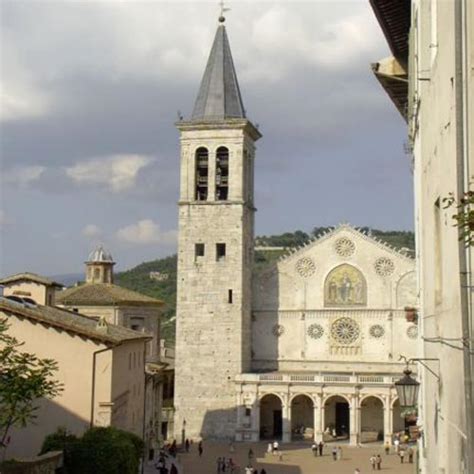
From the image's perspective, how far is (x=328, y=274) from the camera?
49.0 metres

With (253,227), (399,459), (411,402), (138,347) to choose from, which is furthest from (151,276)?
(411,402)

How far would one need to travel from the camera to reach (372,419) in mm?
47875

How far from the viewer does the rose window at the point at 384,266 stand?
48.2 m

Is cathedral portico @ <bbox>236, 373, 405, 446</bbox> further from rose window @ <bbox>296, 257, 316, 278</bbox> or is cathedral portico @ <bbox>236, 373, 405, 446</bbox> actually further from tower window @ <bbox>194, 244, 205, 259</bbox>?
tower window @ <bbox>194, 244, 205, 259</bbox>

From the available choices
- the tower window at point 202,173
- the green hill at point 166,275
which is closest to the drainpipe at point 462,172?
the tower window at point 202,173

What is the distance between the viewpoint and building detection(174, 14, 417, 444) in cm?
4700

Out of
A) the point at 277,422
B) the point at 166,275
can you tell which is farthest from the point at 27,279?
the point at 166,275

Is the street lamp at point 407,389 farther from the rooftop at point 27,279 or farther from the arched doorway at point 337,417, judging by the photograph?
the arched doorway at point 337,417

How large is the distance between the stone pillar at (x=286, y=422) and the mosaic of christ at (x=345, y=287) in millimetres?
6472

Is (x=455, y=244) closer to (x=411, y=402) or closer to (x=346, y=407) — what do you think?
(x=411, y=402)

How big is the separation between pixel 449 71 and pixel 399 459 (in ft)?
118

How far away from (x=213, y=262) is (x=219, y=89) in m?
10.4

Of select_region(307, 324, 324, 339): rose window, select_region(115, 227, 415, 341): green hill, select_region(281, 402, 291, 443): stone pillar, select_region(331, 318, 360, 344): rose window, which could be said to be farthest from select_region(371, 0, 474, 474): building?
select_region(115, 227, 415, 341): green hill

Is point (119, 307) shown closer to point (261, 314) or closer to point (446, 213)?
point (261, 314)
